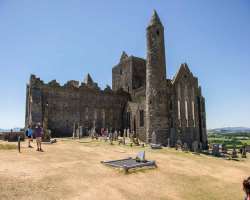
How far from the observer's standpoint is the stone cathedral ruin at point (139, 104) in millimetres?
29266

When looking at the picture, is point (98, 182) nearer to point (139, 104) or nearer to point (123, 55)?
point (139, 104)

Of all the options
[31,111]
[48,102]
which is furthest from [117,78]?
[31,111]

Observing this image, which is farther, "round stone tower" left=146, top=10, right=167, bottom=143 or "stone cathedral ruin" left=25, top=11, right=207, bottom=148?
"stone cathedral ruin" left=25, top=11, right=207, bottom=148

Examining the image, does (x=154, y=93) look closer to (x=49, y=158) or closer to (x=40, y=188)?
(x=49, y=158)


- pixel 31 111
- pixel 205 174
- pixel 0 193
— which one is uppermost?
pixel 31 111

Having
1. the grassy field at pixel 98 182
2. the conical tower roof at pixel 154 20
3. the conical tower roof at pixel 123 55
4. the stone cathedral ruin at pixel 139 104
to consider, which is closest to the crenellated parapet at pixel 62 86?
the stone cathedral ruin at pixel 139 104

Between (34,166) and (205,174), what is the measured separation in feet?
34.6

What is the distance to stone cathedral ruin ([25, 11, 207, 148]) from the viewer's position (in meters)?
29.3

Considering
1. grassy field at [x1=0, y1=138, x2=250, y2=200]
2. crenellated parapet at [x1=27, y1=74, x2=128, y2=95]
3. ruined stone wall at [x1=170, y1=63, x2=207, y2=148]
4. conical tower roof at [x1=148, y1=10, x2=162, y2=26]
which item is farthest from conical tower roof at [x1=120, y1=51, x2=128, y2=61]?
grassy field at [x1=0, y1=138, x2=250, y2=200]

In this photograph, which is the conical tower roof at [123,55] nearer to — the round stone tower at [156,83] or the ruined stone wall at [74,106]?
the ruined stone wall at [74,106]

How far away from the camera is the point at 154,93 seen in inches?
1144

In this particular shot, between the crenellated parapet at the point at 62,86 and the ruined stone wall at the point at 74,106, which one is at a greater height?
the crenellated parapet at the point at 62,86

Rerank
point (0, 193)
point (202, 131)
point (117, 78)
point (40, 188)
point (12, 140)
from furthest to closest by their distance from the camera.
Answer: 1. point (117, 78)
2. point (202, 131)
3. point (12, 140)
4. point (40, 188)
5. point (0, 193)

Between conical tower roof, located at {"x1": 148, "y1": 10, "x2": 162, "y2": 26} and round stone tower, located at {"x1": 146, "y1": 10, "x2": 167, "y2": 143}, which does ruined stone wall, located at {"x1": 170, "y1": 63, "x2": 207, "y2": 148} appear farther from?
conical tower roof, located at {"x1": 148, "y1": 10, "x2": 162, "y2": 26}
